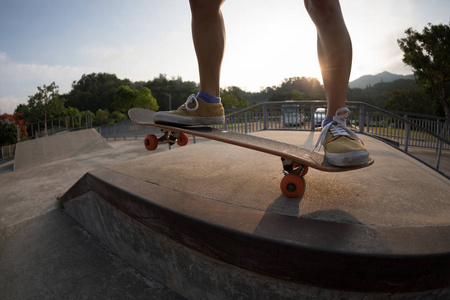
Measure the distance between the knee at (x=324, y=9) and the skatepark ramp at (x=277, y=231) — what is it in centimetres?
123

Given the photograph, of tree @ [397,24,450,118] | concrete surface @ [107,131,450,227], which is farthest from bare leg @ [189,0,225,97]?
tree @ [397,24,450,118]

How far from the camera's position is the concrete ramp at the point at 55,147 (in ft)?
31.7

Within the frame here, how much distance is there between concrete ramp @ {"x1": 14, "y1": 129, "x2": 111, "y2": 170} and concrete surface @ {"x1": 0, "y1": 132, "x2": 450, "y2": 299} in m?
7.61

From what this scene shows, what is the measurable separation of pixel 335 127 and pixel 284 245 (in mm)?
997

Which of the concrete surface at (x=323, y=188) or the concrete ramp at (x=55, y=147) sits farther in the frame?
the concrete ramp at (x=55, y=147)

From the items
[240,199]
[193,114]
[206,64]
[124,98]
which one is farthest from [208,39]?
[124,98]

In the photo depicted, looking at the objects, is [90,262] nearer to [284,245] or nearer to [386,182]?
[284,245]

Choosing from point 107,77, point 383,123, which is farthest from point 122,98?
point 383,123

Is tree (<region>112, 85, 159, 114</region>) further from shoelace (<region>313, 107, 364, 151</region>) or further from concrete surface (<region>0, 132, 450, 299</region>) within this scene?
shoelace (<region>313, 107, 364, 151</region>)

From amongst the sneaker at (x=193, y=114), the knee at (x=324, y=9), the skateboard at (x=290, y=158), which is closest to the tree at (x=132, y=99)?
the sneaker at (x=193, y=114)

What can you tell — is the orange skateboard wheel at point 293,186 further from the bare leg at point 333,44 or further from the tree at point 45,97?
the tree at point 45,97

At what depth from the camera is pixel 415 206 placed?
1.47 m

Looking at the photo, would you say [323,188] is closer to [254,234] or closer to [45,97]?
[254,234]

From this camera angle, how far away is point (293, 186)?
163 centimetres
